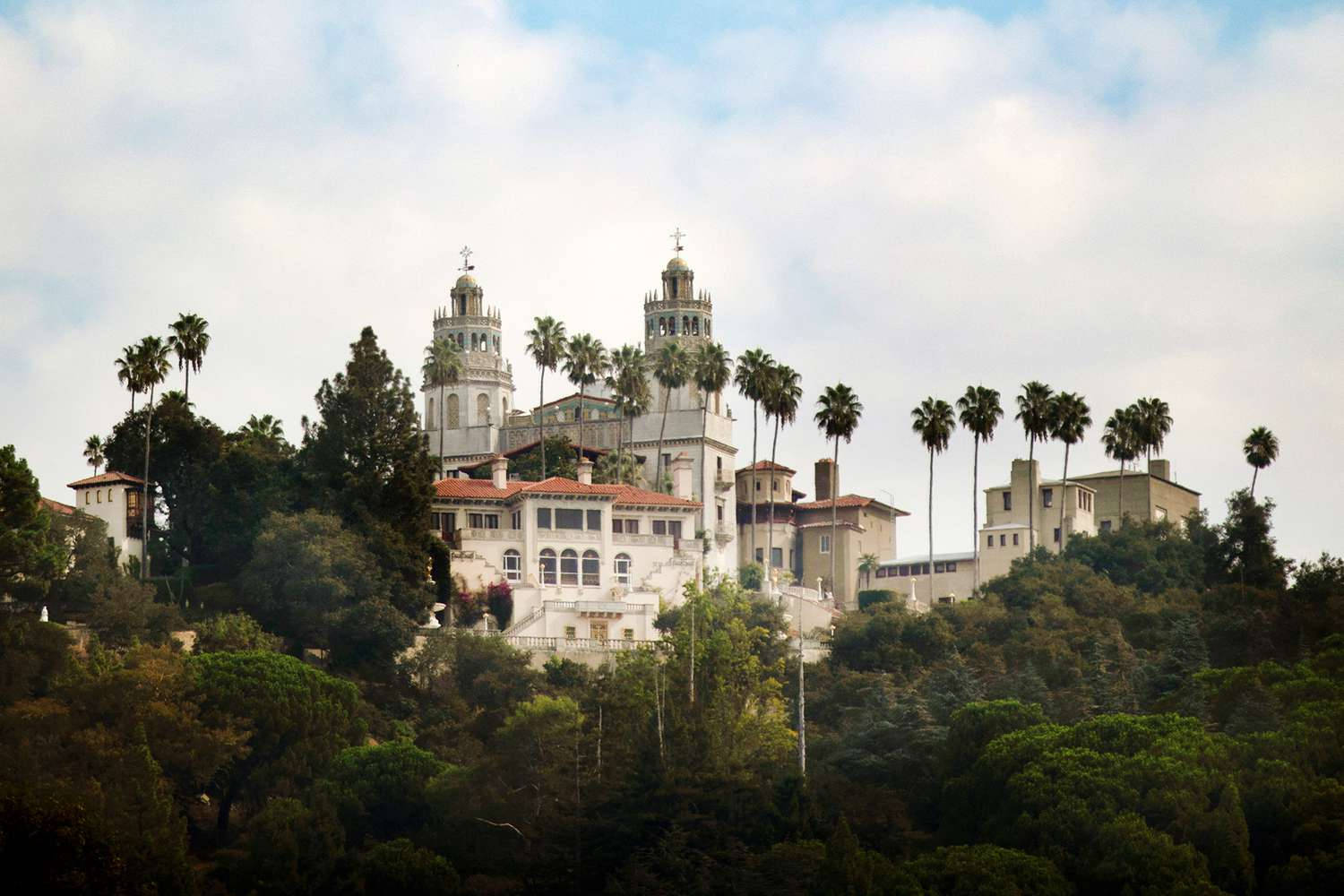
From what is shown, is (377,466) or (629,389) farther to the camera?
(629,389)

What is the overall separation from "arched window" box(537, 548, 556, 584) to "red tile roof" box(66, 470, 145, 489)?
50.9 feet

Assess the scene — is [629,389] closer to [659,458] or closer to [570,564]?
[659,458]

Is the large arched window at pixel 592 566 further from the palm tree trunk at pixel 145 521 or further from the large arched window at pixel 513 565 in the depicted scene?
the palm tree trunk at pixel 145 521

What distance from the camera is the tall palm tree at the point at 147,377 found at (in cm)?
9781

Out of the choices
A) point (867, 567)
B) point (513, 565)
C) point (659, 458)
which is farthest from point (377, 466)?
point (867, 567)

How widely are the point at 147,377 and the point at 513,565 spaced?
15.9m

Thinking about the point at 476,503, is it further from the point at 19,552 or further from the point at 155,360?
the point at 19,552

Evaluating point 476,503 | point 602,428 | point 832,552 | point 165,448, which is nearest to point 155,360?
point 165,448

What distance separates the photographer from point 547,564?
10169 cm

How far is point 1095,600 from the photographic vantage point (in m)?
103

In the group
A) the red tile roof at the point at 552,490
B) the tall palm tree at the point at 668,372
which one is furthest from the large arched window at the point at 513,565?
the tall palm tree at the point at 668,372

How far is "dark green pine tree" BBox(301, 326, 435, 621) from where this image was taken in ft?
307

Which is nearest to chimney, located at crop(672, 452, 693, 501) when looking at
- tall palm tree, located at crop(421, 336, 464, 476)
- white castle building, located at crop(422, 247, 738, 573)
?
white castle building, located at crop(422, 247, 738, 573)

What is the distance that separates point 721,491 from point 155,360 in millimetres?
27520
